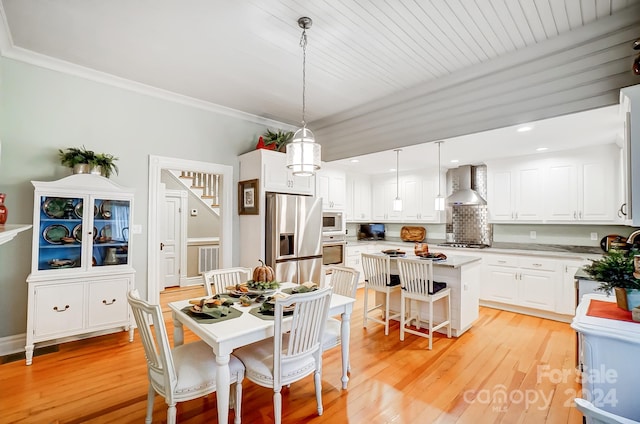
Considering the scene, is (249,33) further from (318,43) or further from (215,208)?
(215,208)

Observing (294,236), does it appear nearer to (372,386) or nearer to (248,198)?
(248,198)

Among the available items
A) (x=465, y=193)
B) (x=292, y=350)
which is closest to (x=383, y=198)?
(x=465, y=193)

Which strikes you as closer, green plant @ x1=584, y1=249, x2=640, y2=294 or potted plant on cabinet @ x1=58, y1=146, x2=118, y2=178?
green plant @ x1=584, y1=249, x2=640, y2=294

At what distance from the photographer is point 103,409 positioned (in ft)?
7.13

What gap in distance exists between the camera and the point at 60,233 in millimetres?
3043

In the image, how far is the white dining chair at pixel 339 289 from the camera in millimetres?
2439

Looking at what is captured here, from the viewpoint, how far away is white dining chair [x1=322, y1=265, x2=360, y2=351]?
2439 mm

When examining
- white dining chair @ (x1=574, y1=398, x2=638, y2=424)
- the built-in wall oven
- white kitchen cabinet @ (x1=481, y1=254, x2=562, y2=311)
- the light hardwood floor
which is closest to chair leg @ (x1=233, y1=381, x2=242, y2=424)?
the light hardwood floor

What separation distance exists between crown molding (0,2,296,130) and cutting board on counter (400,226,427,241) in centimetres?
383

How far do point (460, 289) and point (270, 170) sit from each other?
2.81 m

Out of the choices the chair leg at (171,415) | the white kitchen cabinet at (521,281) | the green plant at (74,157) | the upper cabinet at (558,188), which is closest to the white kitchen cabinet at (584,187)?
the upper cabinet at (558,188)

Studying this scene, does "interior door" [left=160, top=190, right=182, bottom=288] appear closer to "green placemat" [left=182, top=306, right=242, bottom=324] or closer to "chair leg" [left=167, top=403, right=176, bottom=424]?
"green placemat" [left=182, top=306, right=242, bottom=324]

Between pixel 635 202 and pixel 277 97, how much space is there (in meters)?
3.52

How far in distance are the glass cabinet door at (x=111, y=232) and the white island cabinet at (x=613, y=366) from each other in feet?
12.7
